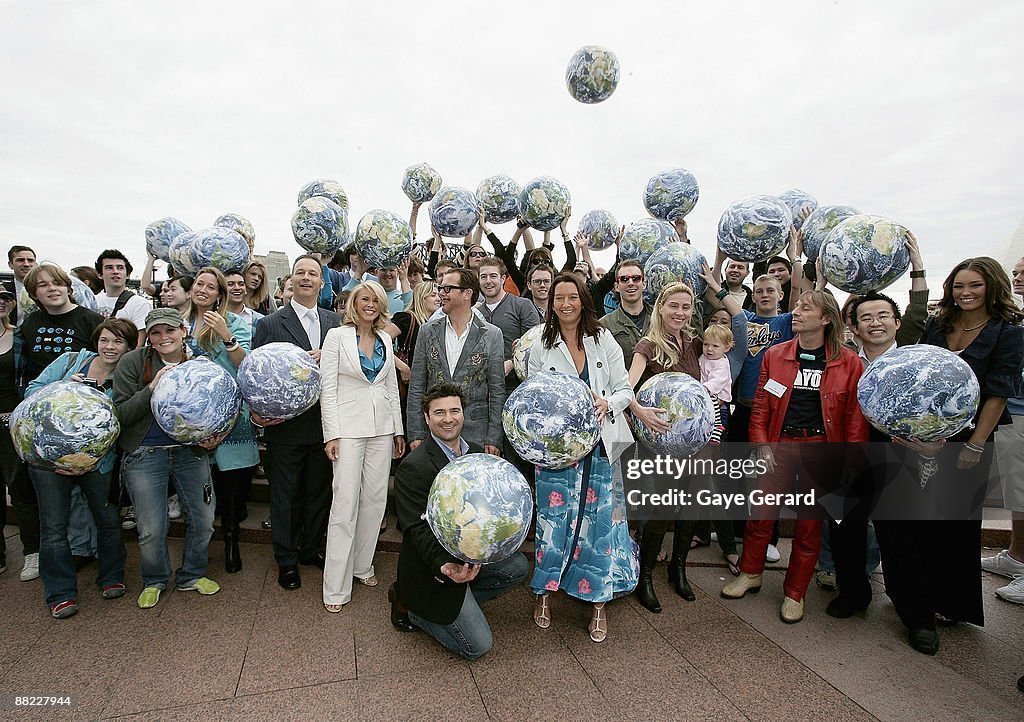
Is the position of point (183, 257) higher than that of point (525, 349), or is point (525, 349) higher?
point (183, 257)

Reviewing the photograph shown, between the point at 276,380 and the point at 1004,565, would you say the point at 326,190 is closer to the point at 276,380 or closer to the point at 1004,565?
the point at 276,380

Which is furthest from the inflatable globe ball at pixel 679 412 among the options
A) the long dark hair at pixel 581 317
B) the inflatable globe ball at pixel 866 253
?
the inflatable globe ball at pixel 866 253

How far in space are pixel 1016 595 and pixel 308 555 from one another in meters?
4.73

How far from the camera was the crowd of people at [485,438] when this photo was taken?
2.96 metres

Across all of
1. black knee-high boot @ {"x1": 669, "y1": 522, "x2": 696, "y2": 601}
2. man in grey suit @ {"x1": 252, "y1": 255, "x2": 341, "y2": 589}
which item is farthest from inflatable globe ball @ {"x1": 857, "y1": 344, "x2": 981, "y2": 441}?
man in grey suit @ {"x1": 252, "y1": 255, "x2": 341, "y2": 589}

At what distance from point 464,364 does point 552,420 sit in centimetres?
96

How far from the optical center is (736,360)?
141 inches

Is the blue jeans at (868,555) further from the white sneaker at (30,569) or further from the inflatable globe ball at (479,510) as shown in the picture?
the white sneaker at (30,569)

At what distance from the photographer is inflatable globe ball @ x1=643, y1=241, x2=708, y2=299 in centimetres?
357

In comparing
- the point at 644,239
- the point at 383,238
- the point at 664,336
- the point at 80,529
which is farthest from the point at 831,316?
the point at 80,529

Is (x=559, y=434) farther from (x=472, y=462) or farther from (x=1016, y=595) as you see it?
(x=1016, y=595)

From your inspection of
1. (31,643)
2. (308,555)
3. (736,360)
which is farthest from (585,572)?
(31,643)

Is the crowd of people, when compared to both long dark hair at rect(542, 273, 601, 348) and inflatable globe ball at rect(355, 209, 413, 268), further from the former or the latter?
inflatable globe ball at rect(355, 209, 413, 268)

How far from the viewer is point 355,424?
3.34 metres
